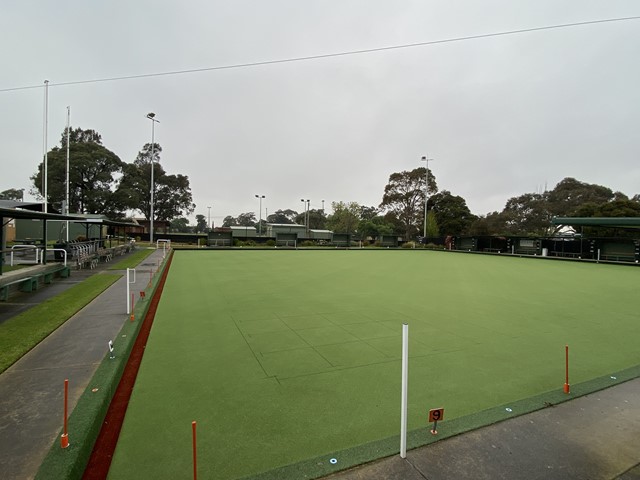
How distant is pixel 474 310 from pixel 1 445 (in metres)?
8.31

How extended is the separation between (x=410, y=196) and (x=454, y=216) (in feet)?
27.1

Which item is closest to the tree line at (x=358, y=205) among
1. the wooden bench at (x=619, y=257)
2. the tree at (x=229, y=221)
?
the wooden bench at (x=619, y=257)

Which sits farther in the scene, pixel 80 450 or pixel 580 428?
pixel 580 428

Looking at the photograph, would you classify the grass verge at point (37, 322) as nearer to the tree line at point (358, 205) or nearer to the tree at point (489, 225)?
the tree line at point (358, 205)

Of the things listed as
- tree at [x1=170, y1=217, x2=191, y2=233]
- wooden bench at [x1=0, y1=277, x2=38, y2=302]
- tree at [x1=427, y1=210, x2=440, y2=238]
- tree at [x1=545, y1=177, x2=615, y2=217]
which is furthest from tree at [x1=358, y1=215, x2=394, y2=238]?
tree at [x1=170, y1=217, x2=191, y2=233]

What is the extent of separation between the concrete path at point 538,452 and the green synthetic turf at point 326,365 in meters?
0.37

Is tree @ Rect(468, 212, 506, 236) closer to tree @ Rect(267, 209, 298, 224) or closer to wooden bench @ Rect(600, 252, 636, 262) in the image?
wooden bench @ Rect(600, 252, 636, 262)

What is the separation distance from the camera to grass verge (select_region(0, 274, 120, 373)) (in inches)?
195

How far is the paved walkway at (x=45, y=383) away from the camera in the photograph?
2.77 meters

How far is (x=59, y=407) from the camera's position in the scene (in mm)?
3469

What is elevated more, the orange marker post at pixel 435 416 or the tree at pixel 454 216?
the tree at pixel 454 216

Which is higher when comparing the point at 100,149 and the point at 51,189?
the point at 100,149

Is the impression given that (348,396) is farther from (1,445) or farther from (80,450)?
(1,445)

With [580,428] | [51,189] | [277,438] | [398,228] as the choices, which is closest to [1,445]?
[277,438]
